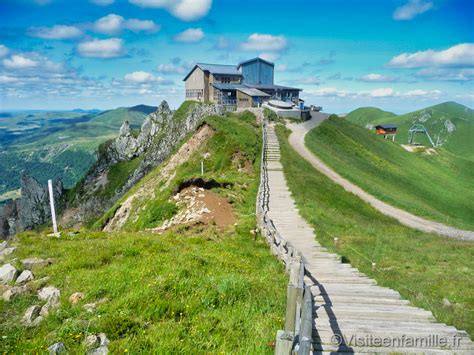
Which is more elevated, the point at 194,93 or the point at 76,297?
the point at 194,93

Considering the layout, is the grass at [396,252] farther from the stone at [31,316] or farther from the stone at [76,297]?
the stone at [31,316]

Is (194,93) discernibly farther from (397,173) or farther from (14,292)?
(14,292)

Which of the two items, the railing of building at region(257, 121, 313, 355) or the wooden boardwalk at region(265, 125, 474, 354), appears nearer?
the railing of building at region(257, 121, 313, 355)

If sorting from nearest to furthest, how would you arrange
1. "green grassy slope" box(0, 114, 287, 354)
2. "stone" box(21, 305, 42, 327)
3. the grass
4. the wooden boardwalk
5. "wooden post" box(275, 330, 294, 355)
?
1. "wooden post" box(275, 330, 294, 355)
2. the wooden boardwalk
3. "green grassy slope" box(0, 114, 287, 354)
4. "stone" box(21, 305, 42, 327)
5. the grass

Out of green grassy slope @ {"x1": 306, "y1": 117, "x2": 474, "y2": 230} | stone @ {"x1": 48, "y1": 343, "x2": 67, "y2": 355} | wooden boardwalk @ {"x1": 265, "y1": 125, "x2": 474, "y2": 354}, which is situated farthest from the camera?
green grassy slope @ {"x1": 306, "y1": 117, "x2": 474, "y2": 230}

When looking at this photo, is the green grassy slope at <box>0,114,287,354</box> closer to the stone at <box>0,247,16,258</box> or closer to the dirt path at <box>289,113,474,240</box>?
the stone at <box>0,247,16,258</box>

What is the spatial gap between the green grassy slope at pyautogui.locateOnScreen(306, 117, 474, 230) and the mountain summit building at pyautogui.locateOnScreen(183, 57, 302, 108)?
23243 millimetres

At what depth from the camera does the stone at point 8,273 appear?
10.4 metres

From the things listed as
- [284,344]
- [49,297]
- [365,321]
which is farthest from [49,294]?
[365,321]

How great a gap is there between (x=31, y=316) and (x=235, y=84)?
88.1 metres

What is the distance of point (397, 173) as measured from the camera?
52250 mm

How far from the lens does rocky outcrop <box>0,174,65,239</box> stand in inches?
3716

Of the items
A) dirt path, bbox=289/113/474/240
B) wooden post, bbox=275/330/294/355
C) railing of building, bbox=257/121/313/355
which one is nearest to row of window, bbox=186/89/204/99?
dirt path, bbox=289/113/474/240

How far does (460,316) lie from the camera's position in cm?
1077
